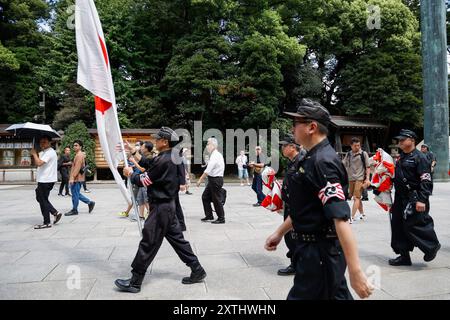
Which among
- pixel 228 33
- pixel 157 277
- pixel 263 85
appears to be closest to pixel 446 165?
pixel 263 85

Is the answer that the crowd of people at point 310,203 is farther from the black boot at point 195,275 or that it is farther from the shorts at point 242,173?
the shorts at point 242,173

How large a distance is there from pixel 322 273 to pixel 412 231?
9.52 feet

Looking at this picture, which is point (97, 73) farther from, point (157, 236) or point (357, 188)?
point (357, 188)

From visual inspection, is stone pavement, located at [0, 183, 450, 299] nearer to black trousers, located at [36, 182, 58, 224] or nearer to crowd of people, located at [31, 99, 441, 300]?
crowd of people, located at [31, 99, 441, 300]

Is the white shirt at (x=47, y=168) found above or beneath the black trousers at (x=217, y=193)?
above

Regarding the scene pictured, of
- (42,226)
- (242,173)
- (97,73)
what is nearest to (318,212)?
(97,73)

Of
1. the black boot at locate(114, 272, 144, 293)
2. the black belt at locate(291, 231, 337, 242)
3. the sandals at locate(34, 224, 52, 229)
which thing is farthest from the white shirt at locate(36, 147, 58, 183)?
the black belt at locate(291, 231, 337, 242)

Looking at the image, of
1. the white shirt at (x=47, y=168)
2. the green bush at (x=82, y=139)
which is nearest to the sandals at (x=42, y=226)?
the white shirt at (x=47, y=168)

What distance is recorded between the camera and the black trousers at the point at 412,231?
447 centimetres

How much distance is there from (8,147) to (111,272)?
816 inches

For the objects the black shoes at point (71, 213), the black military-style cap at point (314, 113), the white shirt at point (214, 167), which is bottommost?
the black shoes at point (71, 213)

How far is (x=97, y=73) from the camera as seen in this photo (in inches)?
167

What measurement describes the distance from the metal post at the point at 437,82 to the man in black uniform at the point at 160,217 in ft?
56.4

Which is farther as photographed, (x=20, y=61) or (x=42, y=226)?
(x=20, y=61)
